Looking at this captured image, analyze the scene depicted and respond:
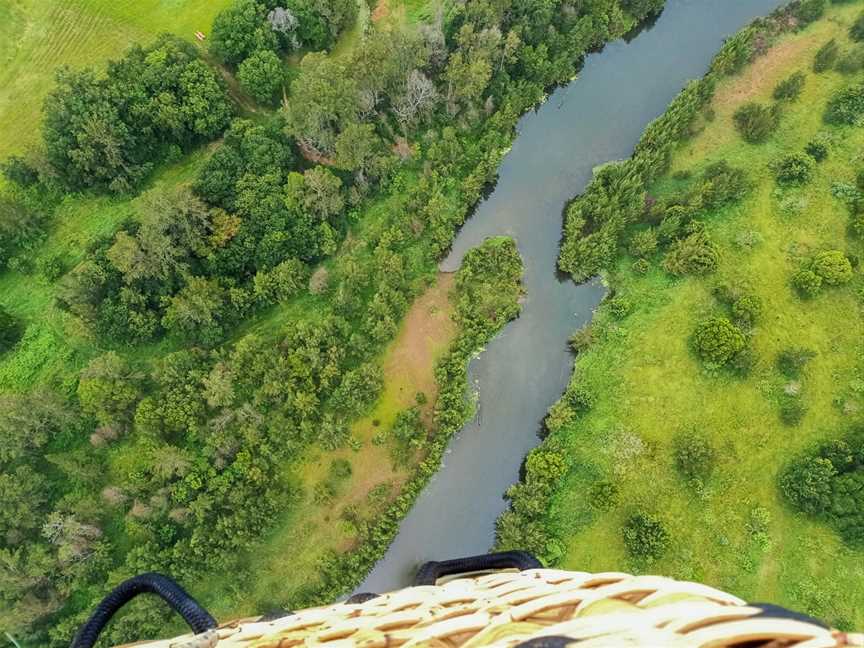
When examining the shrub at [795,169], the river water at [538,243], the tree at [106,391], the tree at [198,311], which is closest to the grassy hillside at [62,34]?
the tree at [198,311]

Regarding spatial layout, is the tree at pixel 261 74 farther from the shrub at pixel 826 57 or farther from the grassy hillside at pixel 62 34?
the shrub at pixel 826 57

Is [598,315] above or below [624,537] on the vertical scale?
above

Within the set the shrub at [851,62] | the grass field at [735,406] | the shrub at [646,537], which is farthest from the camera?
the shrub at [851,62]

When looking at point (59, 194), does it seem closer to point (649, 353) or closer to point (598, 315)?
point (598, 315)

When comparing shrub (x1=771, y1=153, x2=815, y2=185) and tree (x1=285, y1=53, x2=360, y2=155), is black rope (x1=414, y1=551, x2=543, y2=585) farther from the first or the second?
shrub (x1=771, y1=153, x2=815, y2=185)

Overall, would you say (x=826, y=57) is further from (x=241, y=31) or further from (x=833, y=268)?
(x=241, y=31)

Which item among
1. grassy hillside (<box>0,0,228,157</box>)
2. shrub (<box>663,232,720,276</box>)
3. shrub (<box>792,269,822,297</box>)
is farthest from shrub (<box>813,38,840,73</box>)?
grassy hillside (<box>0,0,228,157</box>)

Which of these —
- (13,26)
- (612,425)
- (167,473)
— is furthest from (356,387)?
(13,26)
